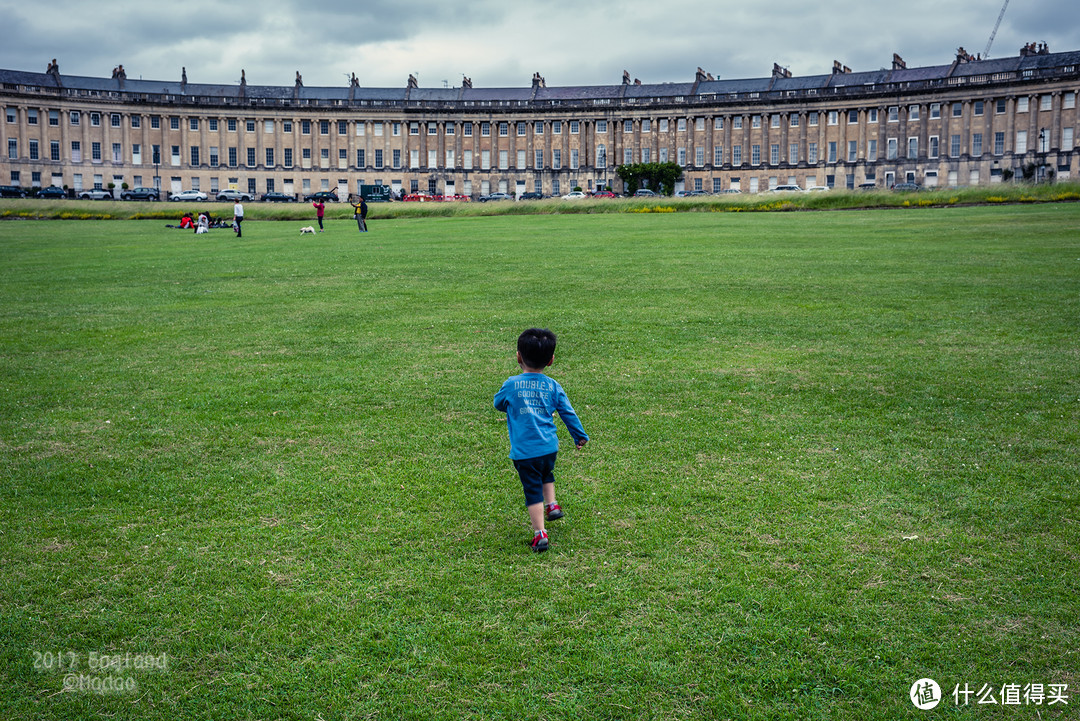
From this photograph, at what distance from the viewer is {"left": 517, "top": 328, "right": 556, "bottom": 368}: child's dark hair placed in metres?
5.84

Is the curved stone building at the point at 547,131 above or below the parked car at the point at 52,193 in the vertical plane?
above

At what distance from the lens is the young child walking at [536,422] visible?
19.2 feet

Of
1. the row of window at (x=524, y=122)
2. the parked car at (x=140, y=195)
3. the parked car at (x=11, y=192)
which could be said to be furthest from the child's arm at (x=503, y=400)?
the row of window at (x=524, y=122)

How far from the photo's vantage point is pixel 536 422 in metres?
5.95

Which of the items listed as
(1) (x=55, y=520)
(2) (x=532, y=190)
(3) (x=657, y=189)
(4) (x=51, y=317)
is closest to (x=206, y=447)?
(1) (x=55, y=520)

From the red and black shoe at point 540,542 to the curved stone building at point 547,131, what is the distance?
101 m

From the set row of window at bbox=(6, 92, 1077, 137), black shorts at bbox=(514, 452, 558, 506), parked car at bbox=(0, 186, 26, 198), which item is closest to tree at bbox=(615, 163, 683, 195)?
row of window at bbox=(6, 92, 1077, 137)

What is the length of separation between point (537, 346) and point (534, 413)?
48 cm

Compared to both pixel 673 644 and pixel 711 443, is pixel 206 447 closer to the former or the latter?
pixel 711 443

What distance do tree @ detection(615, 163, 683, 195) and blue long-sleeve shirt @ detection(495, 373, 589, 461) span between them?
3160 inches

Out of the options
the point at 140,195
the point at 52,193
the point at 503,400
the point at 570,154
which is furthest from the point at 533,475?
the point at 570,154

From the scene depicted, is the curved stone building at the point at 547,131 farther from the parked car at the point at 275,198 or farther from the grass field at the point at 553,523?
the grass field at the point at 553,523

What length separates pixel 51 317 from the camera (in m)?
16.2

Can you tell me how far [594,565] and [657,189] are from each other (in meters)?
84.3
